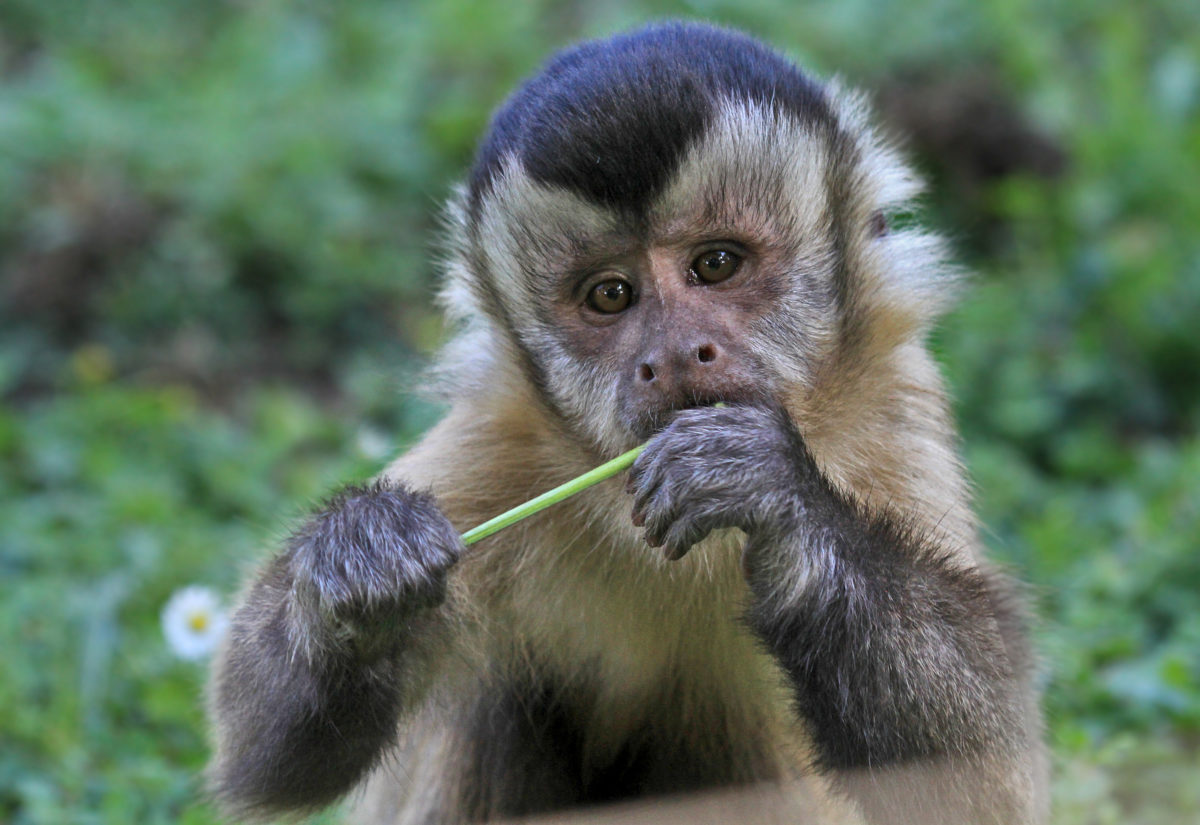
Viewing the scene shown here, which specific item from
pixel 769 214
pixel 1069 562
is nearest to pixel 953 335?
pixel 1069 562

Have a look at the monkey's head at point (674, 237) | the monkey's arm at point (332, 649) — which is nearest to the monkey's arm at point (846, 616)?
the monkey's head at point (674, 237)

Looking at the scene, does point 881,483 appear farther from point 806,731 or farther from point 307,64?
point 307,64

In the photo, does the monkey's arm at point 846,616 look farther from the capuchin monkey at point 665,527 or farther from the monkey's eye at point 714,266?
the monkey's eye at point 714,266

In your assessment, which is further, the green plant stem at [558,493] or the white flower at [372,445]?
the white flower at [372,445]

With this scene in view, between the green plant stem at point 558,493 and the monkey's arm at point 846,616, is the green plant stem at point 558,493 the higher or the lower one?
the higher one

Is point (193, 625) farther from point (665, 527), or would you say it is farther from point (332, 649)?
point (665, 527)

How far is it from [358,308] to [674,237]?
4.25 meters

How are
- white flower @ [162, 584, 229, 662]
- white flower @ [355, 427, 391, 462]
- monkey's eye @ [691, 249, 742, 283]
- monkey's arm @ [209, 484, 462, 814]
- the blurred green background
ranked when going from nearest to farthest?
1. monkey's arm @ [209, 484, 462, 814]
2. monkey's eye @ [691, 249, 742, 283]
3. white flower @ [162, 584, 229, 662]
4. the blurred green background
5. white flower @ [355, 427, 391, 462]

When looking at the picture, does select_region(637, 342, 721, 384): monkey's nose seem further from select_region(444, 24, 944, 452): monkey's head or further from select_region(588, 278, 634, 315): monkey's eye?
select_region(588, 278, 634, 315): monkey's eye

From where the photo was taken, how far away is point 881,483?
3.87m

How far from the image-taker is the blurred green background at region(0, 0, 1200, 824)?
4.94 meters

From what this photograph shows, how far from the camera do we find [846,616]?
3232 mm

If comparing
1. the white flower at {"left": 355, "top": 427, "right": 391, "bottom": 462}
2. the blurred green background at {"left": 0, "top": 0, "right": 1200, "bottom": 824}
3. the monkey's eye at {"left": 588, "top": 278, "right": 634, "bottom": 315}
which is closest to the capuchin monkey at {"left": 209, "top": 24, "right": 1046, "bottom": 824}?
the monkey's eye at {"left": 588, "top": 278, "right": 634, "bottom": 315}

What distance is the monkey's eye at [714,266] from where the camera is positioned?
3.59m
